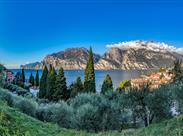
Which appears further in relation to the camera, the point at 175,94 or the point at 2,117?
the point at 175,94

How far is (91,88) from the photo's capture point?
5197cm

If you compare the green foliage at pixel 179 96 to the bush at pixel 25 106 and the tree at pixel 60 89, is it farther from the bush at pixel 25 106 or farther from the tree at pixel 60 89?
the tree at pixel 60 89

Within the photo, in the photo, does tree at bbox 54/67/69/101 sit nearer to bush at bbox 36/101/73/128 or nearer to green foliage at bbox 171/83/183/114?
bush at bbox 36/101/73/128

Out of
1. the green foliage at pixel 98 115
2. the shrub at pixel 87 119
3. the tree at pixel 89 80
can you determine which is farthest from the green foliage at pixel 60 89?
the shrub at pixel 87 119

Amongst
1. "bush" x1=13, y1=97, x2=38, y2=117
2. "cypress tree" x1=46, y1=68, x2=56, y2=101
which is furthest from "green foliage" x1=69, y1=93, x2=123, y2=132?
"cypress tree" x1=46, y1=68, x2=56, y2=101

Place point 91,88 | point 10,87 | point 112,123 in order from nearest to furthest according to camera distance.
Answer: point 112,123, point 10,87, point 91,88

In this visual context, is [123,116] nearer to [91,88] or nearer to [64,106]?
[64,106]

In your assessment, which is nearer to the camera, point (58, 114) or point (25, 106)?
point (25, 106)

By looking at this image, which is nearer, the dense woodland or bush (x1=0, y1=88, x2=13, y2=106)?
bush (x1=0, y1=88, x2=13, y2=106)

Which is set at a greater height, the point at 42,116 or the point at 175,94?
the point at 175,94

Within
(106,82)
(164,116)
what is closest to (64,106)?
(164,116)

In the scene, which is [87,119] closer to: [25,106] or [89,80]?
[25,106]

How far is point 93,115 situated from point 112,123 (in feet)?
9.27

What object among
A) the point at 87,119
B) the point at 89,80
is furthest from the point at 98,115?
the point at 89,80
